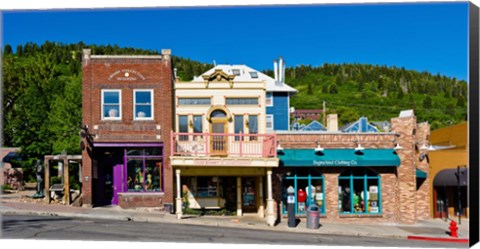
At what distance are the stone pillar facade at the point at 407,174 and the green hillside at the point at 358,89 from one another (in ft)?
176

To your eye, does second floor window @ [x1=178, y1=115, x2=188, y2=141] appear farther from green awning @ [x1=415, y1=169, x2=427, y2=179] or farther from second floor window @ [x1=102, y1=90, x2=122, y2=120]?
green awning @ [x1=415, y1=169, x2=427, y2=179]

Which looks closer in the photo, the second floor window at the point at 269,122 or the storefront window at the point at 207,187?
the storefront window at the point at 207,187

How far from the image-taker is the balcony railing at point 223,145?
25.2 metres

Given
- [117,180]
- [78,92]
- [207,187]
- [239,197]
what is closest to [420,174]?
[239,197]

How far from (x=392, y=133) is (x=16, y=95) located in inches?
905

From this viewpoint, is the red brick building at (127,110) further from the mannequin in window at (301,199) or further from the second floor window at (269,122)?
the second floor window at (269,122)

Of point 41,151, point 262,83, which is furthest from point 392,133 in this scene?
point 41,151

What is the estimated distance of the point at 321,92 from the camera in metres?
95.9

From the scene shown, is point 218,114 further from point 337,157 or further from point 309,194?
point 337,157

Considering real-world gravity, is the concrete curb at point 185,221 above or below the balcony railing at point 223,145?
below

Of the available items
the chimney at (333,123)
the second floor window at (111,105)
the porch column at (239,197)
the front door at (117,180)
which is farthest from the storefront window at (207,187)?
the chimney at (333,123)

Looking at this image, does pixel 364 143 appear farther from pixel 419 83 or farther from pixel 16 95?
pixel 419 83

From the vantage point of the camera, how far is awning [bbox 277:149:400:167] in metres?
25.6

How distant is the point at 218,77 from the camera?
26.9 m
